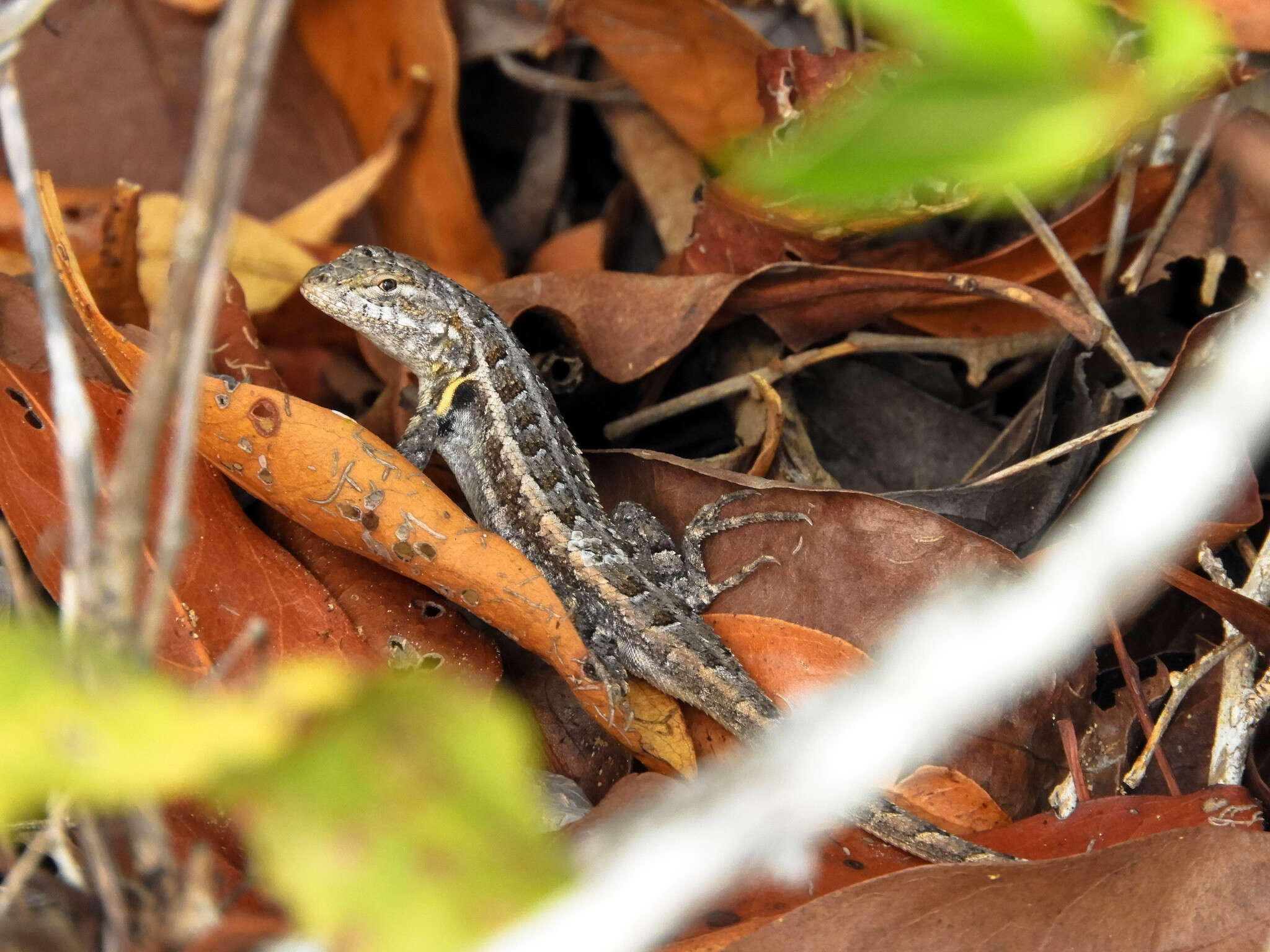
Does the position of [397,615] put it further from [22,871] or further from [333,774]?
[333,774]

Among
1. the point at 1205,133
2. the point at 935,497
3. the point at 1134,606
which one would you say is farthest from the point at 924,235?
the point at 1134,606

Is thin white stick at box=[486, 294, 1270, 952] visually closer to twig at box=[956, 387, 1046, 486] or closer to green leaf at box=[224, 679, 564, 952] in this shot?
green leaf at box=[224, 679, 564, 952]

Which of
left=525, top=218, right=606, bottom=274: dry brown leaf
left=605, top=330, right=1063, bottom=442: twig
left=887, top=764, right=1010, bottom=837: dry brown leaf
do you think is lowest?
left=887, top=764, right=1010, bottom=837: dry brown leaf

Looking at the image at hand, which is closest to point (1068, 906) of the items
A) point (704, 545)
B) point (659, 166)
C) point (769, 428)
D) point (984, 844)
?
point (984, 844)

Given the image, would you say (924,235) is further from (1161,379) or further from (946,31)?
(946,31)

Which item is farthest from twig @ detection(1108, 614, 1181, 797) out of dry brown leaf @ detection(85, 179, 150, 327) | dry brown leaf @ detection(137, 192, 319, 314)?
dry brown leaf @ detection(85, 179, 150, 327)

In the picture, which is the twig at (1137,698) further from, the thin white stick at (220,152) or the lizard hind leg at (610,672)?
the thin white stick at (220,152)

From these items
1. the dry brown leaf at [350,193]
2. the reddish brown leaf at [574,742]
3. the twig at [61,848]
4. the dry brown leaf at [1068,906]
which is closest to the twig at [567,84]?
the dry brown leaf at [350,193]
